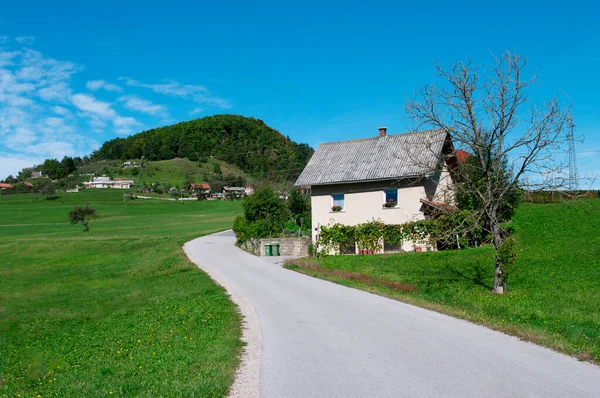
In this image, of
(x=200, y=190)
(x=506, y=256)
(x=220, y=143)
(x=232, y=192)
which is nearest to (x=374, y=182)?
(x=506, y=256)

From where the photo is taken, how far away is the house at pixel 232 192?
425 ft

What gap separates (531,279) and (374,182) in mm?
15355

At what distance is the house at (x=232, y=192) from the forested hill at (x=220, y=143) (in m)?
21.5

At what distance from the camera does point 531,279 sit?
17.1m

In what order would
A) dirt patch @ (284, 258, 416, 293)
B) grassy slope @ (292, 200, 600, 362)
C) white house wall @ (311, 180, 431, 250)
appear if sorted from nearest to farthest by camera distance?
Result: 1. grassy slope @ (292, 200, 600, 362)
2. dirt patch @ (284, 258, 416, 293)
3. white house wall @ (311, 180, 431, 250)

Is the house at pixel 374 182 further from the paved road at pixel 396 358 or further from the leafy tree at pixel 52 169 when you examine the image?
the leafy tree at pixel 52 169

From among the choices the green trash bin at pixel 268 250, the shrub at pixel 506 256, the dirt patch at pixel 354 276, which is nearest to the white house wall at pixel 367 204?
the green trash bin at pixel 268 250

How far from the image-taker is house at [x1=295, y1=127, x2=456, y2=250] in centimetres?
3002

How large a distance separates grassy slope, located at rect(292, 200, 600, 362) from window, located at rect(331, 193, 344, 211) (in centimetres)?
620

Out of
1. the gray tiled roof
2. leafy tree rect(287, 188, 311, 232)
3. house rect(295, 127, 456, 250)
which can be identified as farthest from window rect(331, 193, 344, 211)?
leafy tree rect(287, 188, 311, 232)

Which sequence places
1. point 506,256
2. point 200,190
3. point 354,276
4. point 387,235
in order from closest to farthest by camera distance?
point 506,256 < point 354,276 < point 387,235 < point 200,190

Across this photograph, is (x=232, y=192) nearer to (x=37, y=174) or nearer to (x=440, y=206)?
(x=37, y=174)

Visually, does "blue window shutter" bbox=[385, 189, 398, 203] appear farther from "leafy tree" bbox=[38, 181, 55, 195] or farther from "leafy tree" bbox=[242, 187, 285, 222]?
"leafy tree" bbox=[38, 181, 55, 195]

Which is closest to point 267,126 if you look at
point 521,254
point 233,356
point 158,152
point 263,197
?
point 158,152
